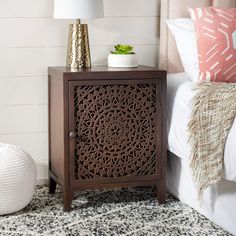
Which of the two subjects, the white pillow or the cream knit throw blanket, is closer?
the cream knit throw blanket

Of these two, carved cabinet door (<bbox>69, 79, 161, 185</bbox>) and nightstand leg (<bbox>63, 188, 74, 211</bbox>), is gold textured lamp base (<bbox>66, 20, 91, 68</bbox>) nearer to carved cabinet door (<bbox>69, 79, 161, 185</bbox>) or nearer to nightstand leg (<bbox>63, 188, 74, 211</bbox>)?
carved cabinet door (<bbox>69, 79, 161, 185</bbox>)

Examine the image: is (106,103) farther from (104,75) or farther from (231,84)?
(231,84)

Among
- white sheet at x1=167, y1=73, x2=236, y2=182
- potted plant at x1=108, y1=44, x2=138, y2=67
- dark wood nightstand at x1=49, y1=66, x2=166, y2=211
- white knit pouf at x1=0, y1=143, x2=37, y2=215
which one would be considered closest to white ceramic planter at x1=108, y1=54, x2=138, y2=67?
potted plant at x1=108, y1=44, x2=138, y2=67

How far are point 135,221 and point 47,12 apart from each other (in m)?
1.22

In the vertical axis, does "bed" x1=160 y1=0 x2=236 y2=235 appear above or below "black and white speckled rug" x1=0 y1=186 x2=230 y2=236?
above

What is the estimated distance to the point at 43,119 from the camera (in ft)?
11.3

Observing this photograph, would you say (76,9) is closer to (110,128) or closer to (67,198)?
(110,128)

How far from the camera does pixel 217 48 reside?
2910 mm

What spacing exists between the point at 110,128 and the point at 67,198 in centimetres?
38

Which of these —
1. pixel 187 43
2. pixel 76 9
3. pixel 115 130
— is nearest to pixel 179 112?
pixel 115 130

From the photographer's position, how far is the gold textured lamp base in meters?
3.18

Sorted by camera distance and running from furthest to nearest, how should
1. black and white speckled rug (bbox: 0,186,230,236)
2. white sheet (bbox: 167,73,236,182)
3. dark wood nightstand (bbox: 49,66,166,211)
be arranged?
dark wood nightstand (bbox: 49,66,166,211) < white sheet (bbox: 167,73,236,182) < black and white speckled rug (bbox: 0,186,230,236)

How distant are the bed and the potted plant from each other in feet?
0.70

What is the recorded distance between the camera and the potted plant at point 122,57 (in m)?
3.16
